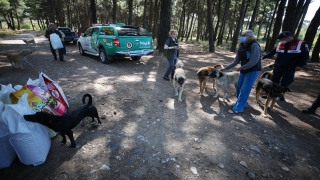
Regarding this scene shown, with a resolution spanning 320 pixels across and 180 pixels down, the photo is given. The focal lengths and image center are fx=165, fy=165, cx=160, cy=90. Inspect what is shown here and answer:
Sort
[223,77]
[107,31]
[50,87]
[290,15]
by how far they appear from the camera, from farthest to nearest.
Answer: [290,15], [107,31], [223,77], [50,87]

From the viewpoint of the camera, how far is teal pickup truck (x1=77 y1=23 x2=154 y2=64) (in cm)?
843

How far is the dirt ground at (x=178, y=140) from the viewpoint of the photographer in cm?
277

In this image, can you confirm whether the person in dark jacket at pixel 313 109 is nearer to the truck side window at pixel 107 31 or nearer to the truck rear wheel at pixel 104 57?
the truck side window at pixel 107 31

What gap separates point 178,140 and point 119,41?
6.43 metres

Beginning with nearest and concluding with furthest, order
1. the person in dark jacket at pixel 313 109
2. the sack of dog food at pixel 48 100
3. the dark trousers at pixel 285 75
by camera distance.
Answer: the sack of dog food at pixel 48 100 < the person in dark jacket at pixel 313 109 < the dark trousers at pixel 285 75

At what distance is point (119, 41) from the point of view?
8.33m

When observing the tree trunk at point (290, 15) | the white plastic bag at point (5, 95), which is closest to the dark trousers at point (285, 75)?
the tree trunk at point (290, 15)

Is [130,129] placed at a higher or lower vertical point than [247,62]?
lower

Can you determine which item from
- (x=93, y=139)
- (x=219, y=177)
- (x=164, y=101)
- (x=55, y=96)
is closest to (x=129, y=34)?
(x=164, y=101)

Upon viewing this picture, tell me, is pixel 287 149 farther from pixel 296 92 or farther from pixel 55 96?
pixel 55 96

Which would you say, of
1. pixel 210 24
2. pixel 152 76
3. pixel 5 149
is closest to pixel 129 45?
pixel 152 76

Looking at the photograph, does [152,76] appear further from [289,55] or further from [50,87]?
[289,55]

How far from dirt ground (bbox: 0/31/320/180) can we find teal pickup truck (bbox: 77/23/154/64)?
2.78m

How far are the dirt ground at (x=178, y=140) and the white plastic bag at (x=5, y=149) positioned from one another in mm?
119
